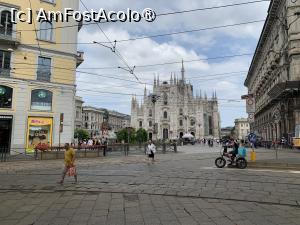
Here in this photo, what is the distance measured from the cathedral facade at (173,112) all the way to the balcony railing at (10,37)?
9402 centimetres

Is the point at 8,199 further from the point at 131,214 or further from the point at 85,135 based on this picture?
the point at 85,135

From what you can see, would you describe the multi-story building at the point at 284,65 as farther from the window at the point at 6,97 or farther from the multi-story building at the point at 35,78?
the window at the point at 6,97

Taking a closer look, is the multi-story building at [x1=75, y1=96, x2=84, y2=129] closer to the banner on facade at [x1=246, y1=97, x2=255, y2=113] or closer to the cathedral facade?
the cathedral facade

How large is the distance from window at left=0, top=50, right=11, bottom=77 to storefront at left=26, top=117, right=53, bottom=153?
3918 millimetres

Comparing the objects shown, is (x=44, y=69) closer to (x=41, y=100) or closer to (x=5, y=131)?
(x=41, y=100)

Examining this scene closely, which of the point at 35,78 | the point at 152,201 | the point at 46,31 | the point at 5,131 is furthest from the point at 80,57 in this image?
the point at 152,201

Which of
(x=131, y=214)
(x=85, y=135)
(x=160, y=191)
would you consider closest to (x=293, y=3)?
(x=160, y=191)

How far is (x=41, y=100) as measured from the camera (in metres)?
25.1

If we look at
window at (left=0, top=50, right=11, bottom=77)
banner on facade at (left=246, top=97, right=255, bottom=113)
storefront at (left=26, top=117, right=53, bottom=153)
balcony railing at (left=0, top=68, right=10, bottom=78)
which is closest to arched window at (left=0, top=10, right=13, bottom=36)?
window at (left=0, top=50, right=11, bottom=77)

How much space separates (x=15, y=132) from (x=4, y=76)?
14.3 feet

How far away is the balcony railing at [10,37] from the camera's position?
23.3 meters

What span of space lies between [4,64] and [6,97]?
A: 8.42 feet

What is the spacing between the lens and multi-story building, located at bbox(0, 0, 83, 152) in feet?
77.5

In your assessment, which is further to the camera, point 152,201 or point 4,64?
point 4,64
